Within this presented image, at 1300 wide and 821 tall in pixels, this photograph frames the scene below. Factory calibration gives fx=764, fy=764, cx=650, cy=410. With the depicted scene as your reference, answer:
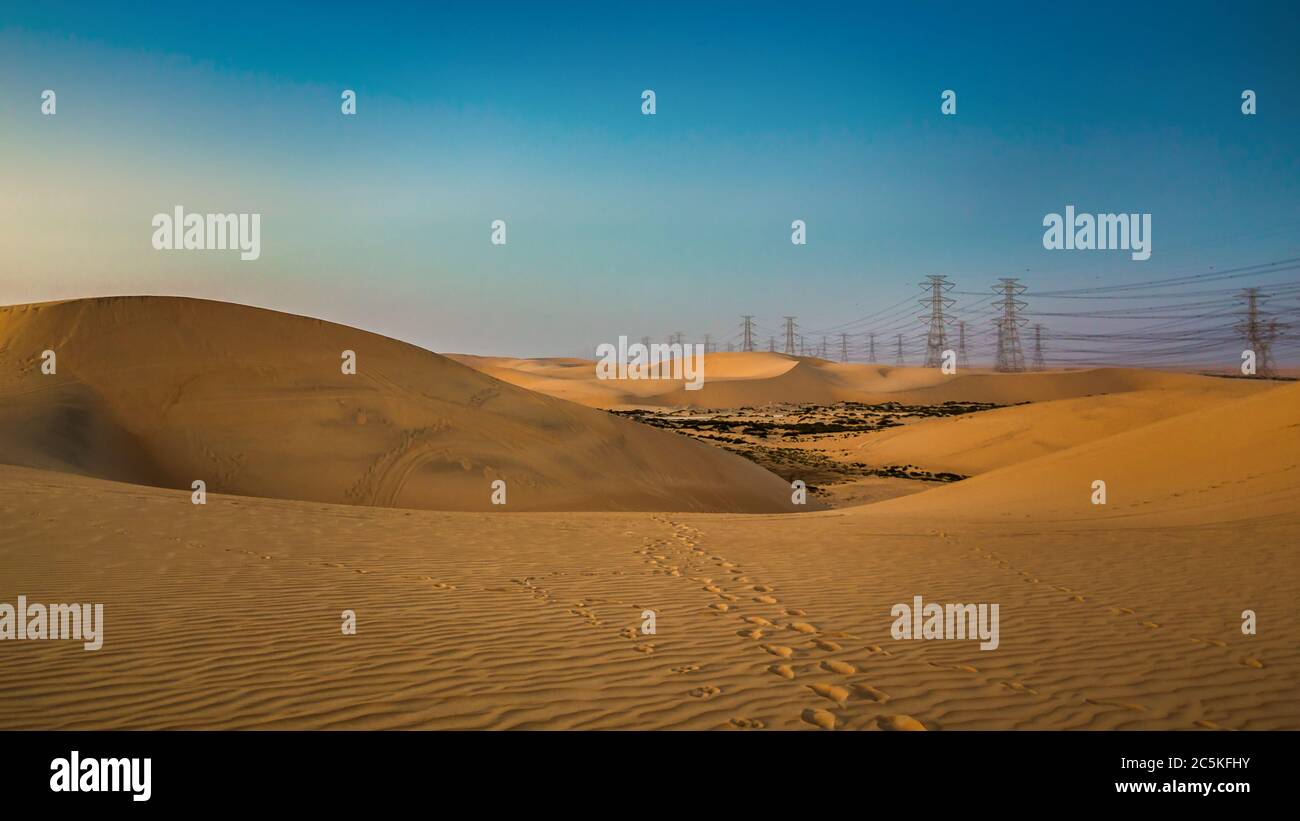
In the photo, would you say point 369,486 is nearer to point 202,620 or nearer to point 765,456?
point 202,620

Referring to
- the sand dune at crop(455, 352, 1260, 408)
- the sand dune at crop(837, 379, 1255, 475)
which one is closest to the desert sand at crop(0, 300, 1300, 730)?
the sand dune at crop(837, 379, 1255, 475)

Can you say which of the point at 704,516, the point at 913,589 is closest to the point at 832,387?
the point at 704,516

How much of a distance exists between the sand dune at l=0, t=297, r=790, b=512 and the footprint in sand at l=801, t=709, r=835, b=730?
1566 cm

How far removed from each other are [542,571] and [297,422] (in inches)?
560

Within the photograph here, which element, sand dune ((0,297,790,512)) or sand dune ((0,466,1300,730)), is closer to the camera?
sand dune ((0,466,1300,730))

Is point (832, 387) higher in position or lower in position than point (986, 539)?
higher

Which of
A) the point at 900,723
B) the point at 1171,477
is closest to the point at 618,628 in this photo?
the point at 900,723

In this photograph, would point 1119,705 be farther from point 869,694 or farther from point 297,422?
point 297,422

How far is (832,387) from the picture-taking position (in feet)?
413

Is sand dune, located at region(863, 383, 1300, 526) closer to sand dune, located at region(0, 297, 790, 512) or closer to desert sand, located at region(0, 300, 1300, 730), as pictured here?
desert sand, located at region(0, 300, 1300, 730)

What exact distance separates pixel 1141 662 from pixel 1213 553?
19.7 feet

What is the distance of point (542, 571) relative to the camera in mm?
10078

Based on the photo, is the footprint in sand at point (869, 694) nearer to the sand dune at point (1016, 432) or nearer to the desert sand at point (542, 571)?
the desert sand at point (542, 571)

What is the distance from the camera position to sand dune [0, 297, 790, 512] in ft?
63.9
